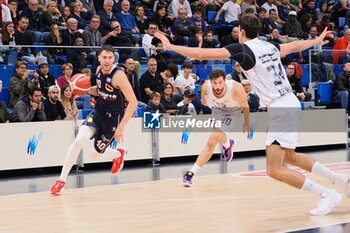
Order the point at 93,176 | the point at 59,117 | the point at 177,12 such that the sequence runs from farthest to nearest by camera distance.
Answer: the point at 177,12 → the point at 59,117 → the point at 93,176

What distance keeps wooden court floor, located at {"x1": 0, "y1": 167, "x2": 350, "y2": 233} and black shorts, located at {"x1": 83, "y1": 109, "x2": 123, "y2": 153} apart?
2.23ft

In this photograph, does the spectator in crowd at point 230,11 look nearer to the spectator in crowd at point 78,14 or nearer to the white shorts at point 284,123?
the spectator in crowd at point 78,14

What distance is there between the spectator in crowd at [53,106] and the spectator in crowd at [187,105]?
2.49 meters

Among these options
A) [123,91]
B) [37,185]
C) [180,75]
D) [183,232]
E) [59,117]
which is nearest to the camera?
[183,232]

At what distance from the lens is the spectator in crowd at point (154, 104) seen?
14773 millimetres

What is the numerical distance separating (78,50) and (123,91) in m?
4.98

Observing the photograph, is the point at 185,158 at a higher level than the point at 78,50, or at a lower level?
lower

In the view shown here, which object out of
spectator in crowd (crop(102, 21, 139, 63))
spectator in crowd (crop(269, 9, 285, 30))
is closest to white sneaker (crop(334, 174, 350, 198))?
spectator in crowd (crop(102, 21, 139, 63))

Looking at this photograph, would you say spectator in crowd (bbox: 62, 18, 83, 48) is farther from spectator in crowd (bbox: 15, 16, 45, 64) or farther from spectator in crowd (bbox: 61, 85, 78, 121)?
spectator in crowd (bbox: 61, 85, 78, 121)

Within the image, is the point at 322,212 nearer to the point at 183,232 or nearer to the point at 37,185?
the point at 183,232

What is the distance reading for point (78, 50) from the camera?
14.7 metres

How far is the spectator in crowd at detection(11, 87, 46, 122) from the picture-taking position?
44.1 feet

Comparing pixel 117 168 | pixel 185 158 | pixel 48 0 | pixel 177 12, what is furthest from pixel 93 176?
pixel 177 12

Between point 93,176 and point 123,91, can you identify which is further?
point 93,176
